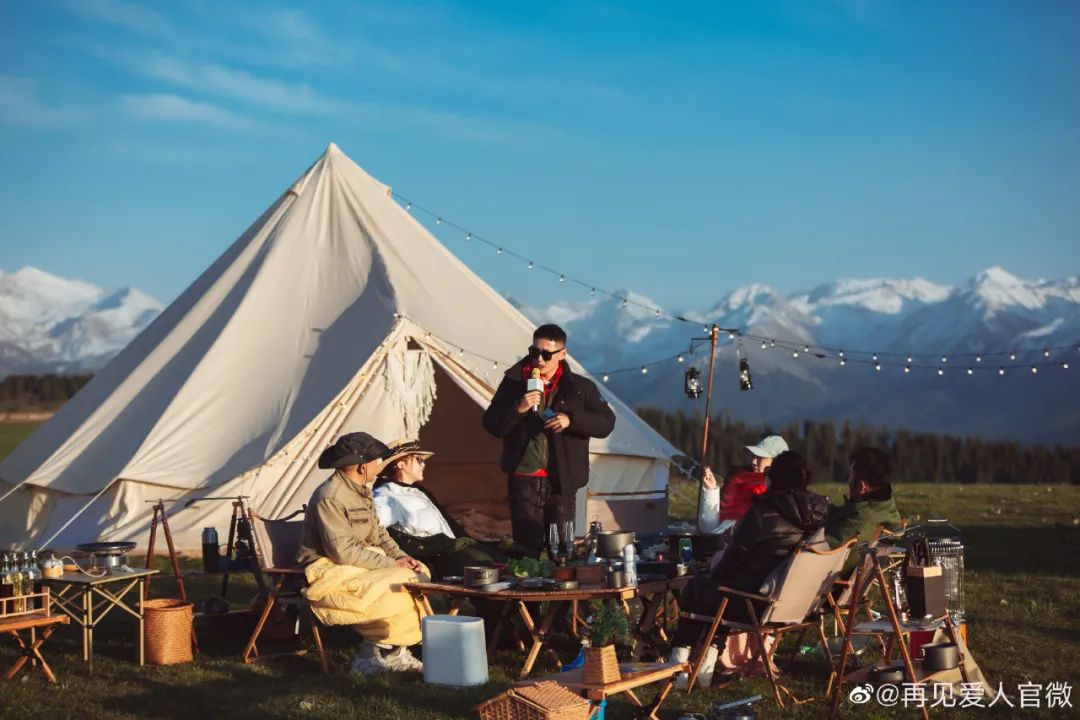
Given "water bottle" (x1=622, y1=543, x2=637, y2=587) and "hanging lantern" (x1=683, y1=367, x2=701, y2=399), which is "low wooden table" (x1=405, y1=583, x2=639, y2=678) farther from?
"hanging lantern" (x1=683, y1=367, x2=701, y2=399)

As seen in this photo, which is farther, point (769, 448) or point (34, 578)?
point (769, 448)

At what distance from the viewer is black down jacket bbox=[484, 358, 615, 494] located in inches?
241

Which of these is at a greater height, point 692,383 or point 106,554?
point 692,383

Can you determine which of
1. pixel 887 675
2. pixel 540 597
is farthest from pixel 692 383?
pixel 887 675

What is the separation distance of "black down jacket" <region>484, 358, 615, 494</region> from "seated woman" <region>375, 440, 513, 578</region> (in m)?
0.43

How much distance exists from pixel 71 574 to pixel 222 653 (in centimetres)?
78

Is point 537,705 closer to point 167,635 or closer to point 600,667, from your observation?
point 600,667

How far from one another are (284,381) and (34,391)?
18.4 m

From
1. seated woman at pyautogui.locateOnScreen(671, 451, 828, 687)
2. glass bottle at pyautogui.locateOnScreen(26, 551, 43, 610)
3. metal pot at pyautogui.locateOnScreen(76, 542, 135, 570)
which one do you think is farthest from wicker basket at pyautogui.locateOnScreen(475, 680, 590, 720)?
metal pot at pyautogui.locateOnScreen(76, 542, 135, 570)

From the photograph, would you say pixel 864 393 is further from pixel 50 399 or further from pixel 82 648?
pixel 82 648

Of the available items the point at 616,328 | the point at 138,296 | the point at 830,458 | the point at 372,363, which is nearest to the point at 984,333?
the point at 616,328

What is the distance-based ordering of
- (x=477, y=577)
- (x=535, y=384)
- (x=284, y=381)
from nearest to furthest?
(x=477, y=577)
(x=535, y=384)
(x=284, y=381)

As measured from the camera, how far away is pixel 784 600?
486 centimetres

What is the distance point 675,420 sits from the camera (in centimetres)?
1872
